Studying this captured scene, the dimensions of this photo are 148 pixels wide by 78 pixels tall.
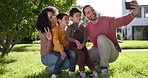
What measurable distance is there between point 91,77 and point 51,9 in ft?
4.27

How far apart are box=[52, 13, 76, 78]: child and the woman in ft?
0.42

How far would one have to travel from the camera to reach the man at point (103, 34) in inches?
152

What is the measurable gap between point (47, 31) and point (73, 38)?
0.46 meters

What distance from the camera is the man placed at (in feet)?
12.7

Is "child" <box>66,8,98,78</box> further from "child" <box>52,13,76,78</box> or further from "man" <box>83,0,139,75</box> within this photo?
"man" <box>83,0,139,75</box>

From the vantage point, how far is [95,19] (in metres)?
4.05

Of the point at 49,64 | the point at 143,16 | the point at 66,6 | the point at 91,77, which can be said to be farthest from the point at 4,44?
the point at 143,16

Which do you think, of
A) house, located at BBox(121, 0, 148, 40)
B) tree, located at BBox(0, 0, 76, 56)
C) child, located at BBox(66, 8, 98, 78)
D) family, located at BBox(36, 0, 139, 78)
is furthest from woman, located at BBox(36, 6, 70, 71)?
house, located at BBox(121, 0, 148, 40)

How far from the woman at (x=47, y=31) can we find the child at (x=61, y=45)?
128 mm

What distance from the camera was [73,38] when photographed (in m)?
3.72

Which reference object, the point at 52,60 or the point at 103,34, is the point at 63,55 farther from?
the point at 103,34

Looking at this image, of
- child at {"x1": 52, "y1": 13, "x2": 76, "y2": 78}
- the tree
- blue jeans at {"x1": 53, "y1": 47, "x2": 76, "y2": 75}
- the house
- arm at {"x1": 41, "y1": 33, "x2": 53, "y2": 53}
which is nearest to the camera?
child at {"x1": 52, "y1": 13, "x2": 76, "y2": 78}

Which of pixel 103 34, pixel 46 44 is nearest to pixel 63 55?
pixel 46 44

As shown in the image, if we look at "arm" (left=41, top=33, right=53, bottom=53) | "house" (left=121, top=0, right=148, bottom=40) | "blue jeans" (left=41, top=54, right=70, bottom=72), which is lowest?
"house" (left=121, top=0, right=148, bottom=40)
